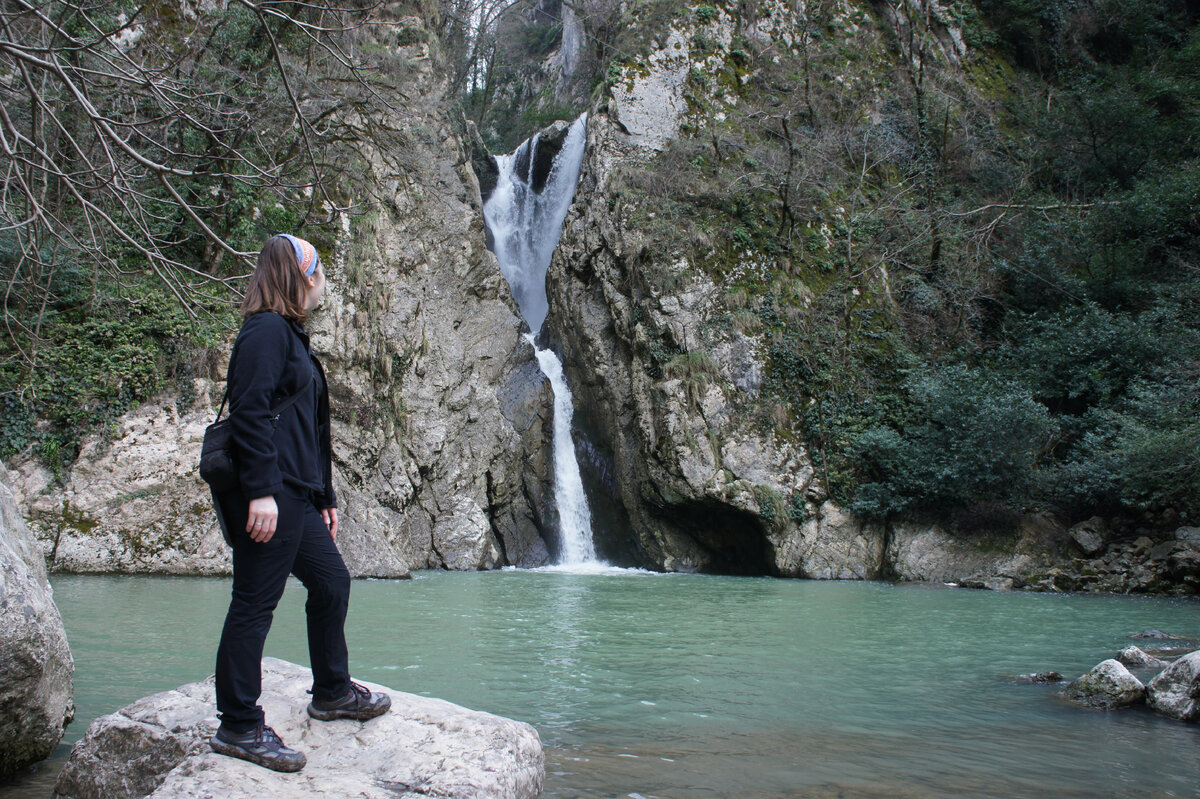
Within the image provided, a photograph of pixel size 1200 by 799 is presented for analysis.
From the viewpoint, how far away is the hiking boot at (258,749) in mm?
2316

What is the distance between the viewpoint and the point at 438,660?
548 centimetres

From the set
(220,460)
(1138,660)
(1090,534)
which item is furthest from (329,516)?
(1090,534)

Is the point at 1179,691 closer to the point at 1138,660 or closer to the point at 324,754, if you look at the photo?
the point at 1138,660

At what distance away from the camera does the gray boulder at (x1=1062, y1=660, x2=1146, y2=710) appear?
14.6 ft

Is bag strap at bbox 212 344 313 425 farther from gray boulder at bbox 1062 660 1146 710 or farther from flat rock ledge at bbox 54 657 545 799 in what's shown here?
gray boulder at bbox 1062 660 1146 710

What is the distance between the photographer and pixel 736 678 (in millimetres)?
5145

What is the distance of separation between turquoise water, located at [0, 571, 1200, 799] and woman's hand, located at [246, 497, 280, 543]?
1.46 meters

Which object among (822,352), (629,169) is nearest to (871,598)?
(822,352)

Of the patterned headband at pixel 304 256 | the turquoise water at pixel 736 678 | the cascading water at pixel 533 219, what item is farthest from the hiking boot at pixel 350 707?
the cascading water at pixel 533 219

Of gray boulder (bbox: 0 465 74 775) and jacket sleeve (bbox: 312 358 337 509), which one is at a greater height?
jacket sleeve (bbox: 312 358 337 509)

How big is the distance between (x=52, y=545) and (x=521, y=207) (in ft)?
49.1

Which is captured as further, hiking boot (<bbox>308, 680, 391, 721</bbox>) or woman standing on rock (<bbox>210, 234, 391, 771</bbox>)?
hiking boot (<bbox>308, 680, 391, 721</bbox>)

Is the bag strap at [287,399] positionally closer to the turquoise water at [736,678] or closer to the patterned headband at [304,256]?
the patterned headband at [304,256]

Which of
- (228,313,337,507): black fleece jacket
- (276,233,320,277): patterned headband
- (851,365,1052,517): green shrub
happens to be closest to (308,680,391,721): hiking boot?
(228,313,337,507): black fleece jacket
